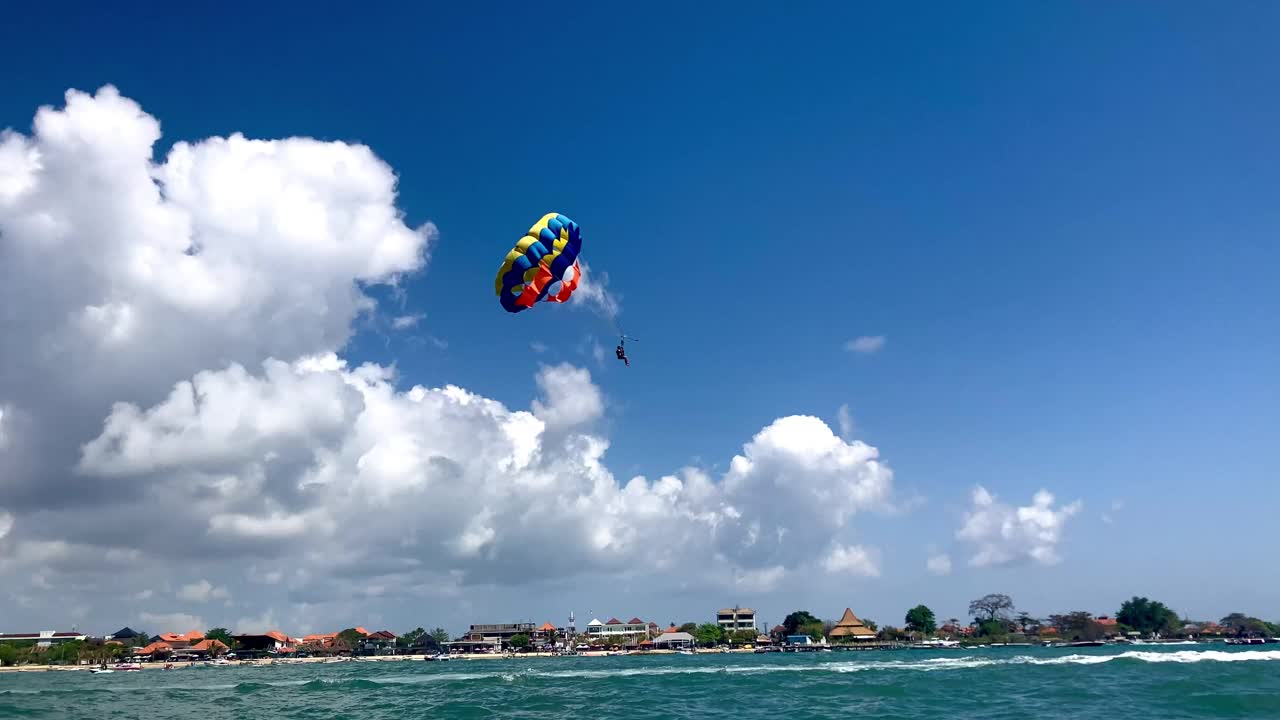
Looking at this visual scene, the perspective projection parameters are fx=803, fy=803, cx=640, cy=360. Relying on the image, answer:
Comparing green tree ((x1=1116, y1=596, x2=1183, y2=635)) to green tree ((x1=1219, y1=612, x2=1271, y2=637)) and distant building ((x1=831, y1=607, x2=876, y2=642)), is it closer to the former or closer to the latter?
green tree ((x1=1219, y1=612, x2=1271, y2=637))

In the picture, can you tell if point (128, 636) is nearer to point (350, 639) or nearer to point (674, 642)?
point (350, 639)

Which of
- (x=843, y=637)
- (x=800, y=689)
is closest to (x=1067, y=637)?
(x=843, y=637)

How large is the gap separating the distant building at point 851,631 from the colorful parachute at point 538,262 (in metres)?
173

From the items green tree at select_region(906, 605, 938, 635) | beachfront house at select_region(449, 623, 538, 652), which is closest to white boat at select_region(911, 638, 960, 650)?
green tree at select_region(906, 605, 938, 635)

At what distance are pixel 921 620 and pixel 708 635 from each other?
51744mm

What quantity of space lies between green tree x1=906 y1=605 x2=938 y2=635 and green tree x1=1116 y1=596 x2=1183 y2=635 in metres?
43.1

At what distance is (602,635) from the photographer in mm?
196875

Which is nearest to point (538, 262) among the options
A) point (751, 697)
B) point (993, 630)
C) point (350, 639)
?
point (751, 697)

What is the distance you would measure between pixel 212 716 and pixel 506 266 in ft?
92.9

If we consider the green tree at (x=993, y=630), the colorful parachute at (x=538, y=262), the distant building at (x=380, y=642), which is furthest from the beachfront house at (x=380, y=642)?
the colorful parachute at (x=538, y=262)

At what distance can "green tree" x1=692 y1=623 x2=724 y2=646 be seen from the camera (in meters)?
183

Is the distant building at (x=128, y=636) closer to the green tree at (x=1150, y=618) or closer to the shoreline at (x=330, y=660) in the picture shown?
the shoreline at (x=330, y=660)

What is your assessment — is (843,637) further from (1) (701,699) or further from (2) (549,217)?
(2) (549,217)

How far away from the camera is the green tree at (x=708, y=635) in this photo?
183000mm
